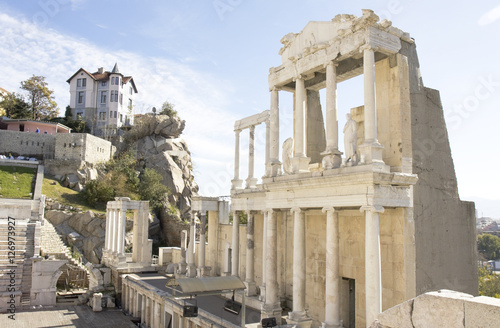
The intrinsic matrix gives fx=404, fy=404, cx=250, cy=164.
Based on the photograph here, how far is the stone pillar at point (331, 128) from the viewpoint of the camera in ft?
44.5

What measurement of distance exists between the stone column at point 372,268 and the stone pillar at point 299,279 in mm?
2955

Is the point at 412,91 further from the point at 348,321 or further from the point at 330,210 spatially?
the point at 348,321

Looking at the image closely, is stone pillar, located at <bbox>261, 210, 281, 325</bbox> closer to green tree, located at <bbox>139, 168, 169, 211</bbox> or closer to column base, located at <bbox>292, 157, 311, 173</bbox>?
column base, located at <bbox>292, 157, 311, 173</bbox>

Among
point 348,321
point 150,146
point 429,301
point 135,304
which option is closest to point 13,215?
point 135,304

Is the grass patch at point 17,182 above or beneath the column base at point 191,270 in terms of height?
above

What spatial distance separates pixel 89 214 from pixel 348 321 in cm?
3423

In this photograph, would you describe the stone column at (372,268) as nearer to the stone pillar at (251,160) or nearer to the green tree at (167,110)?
the stone pillar at (251,160)

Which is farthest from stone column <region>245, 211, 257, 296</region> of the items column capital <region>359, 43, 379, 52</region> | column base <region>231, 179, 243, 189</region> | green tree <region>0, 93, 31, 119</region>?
green tree <region>0, 93, 31, 119</region>

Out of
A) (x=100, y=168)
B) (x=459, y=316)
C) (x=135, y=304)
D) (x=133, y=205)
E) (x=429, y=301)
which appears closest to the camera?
(x=459, y=316)

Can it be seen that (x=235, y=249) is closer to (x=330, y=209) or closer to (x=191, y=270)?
(x=191, y=270)

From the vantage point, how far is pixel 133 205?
33.1m

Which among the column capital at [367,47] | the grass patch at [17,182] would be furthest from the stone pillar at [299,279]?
the grass patch at [17,182]

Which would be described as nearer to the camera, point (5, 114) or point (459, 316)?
point (459, 316)

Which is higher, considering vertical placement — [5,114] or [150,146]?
[5,114]
